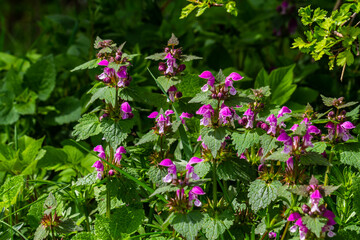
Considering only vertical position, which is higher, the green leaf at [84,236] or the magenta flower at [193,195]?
the magenta flower at [193,195]

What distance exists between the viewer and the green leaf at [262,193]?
1.27 m

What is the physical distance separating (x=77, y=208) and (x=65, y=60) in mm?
1068

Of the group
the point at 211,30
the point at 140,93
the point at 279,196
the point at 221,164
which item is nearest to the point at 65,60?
the point at 211,30

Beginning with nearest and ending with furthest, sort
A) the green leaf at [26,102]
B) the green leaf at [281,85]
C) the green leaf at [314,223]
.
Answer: the green leaf at [314,223] → the green leaf at [281,85] → the green leaf at [26,102]

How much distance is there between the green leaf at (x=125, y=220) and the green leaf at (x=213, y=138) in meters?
0.36

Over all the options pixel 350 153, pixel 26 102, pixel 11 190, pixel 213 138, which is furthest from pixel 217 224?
pixel 26 102

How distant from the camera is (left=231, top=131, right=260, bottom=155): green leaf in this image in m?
1.34

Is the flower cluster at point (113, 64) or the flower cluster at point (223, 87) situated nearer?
the flower cluster at point (223, 87)

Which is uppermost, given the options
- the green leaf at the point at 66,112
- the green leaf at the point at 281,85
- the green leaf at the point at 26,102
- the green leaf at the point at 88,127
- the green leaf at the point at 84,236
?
the green leaf at the point at 88,127

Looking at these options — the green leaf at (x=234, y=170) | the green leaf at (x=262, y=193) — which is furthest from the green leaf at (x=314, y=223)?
the green leaf at (x=234, y=170)

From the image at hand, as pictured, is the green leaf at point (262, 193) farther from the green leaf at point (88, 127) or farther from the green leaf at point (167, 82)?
the green leaf at point (88, 127)

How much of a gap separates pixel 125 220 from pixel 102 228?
0.08m

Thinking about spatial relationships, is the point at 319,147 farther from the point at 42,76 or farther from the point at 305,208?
the point at 42,76

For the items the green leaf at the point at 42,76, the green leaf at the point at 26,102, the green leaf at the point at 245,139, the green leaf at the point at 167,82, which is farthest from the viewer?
the green leaf at the point at 42,76
